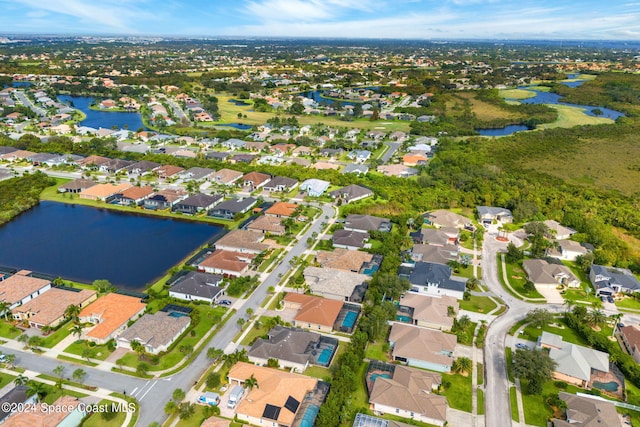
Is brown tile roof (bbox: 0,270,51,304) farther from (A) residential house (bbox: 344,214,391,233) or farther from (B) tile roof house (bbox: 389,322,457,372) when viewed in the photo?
(A) residential house (bbox: 344,214,391,233)

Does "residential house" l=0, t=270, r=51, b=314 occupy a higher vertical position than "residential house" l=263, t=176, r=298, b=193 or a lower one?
higher

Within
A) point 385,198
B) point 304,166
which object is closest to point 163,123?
point 304,166

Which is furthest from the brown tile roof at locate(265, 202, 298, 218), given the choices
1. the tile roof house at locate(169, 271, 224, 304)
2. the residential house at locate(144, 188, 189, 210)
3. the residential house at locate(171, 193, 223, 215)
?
the tile roof house at locate(169, 271, 224, 304)

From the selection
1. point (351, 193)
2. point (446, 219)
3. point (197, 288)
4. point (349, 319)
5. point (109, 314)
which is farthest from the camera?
point (351, 193)

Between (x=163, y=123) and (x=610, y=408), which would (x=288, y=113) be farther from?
(x=610, y=408)

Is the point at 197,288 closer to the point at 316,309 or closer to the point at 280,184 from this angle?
the point at 316,309

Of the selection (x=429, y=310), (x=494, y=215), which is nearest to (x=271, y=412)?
(x=429, y=310)
